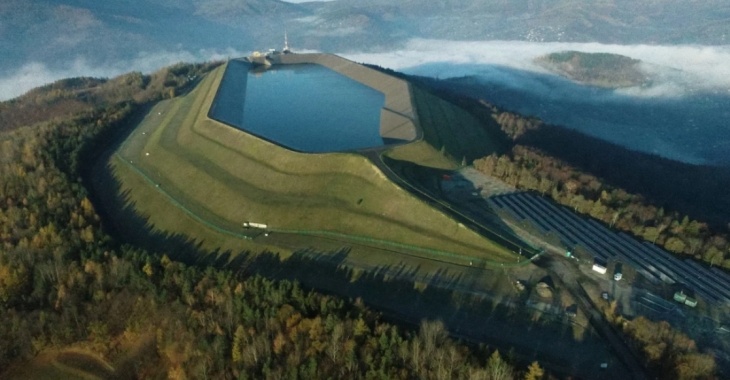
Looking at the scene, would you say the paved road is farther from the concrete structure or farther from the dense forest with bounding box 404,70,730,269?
the concrete structure

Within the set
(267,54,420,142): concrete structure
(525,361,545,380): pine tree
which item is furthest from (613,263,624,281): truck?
(267,54,420,142): concrete structure

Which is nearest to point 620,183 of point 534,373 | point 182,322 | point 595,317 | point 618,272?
point 618,272

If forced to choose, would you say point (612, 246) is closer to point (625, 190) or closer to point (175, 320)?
point (625, 190)

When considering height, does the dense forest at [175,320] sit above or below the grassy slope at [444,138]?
below

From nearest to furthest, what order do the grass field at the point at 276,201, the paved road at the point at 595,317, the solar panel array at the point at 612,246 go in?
1. the paved road at the point at 595,317
2. the solar panel array at the point at 612,246
3. the grass field at the point at 276,201

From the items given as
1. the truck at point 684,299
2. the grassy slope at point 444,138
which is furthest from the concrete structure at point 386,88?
the truck at point 684,299

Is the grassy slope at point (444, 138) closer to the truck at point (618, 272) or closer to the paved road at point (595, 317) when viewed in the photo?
the paved road at point (595, 317)
